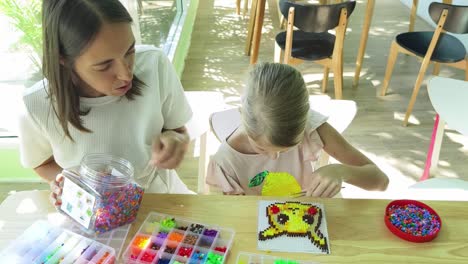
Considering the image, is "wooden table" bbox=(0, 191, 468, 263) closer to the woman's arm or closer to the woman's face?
the woman's arm

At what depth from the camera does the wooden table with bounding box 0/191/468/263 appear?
0.82 metres

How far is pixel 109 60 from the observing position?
896 mm

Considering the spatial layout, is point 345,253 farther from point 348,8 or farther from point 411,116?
point 411,116

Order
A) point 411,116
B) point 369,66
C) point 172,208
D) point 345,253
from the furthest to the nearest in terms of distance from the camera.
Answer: point 369,66 → point 411,116 → point 172,208 → point 345,253

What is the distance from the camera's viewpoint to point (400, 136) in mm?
2611

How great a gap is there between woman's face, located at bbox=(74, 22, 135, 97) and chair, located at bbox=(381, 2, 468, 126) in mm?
2116

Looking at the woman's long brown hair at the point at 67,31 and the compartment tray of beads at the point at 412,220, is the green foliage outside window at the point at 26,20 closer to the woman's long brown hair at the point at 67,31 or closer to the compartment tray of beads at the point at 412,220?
the woman's long brown hair at the point at 67,31

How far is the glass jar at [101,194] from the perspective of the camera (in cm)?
83

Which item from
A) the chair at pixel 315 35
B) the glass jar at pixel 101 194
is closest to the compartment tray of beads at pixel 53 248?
the glass jar at pixel 101 194

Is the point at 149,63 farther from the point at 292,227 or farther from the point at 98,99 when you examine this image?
the point at 292,227

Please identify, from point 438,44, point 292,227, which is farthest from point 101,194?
point 438,44

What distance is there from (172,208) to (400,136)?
206 centimetres

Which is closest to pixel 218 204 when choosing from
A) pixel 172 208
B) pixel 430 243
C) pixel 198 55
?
pixel 172 208

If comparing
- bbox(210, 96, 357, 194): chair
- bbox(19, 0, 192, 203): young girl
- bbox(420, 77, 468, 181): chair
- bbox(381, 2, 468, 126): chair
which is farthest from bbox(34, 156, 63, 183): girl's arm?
bbox(381, 2, 468, 126): chair
